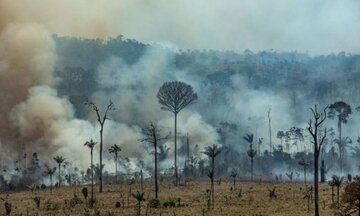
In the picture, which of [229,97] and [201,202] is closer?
[201,202]

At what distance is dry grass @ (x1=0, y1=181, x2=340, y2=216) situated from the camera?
179ft

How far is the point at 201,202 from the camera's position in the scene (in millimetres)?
62656

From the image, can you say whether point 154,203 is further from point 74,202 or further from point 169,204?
point 74,202

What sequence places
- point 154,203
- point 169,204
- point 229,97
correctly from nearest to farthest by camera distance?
point 154,203 < point 169,204 < point 229,97

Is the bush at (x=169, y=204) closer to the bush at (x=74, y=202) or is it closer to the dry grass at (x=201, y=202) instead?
the dry grass at (x=201, y=202)

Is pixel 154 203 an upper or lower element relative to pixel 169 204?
upper

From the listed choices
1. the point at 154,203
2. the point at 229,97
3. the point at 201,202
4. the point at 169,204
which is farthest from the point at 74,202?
the point at 229,97

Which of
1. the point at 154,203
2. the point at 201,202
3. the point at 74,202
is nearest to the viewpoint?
the point at 154,203

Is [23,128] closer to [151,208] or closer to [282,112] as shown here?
[282,112]

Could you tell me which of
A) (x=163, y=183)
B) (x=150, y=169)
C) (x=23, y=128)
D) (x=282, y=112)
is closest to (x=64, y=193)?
(x=163, y=183)

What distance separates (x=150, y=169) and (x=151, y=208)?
200 ft

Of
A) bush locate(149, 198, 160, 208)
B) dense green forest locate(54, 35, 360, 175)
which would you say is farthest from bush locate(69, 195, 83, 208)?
dense green forest locate(54, 35, 360, 175)

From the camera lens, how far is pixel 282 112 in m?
170

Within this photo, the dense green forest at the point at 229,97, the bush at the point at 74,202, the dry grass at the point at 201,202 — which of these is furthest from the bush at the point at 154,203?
the dense green forest at the point at 229,97
